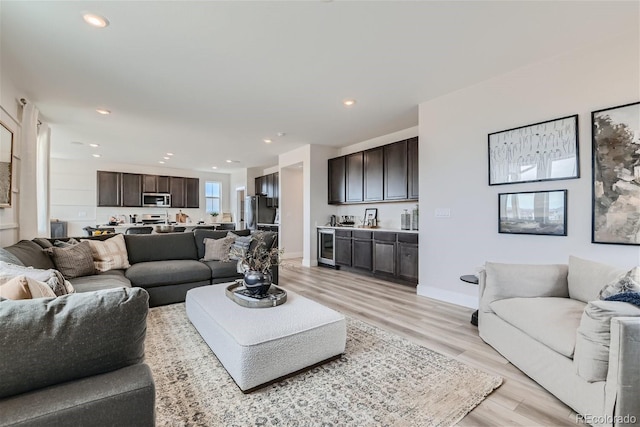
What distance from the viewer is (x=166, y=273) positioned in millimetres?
3445

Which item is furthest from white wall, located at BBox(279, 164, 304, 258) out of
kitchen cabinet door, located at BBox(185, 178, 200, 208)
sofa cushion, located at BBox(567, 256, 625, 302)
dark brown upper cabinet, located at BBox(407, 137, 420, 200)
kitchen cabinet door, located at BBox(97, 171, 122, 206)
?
sofa cushion, located at BBox(567, 256, 625, 302)

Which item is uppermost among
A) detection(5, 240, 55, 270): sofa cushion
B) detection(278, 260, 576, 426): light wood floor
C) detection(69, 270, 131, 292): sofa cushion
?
detection(5, 240, 55, 270): sofa cushion

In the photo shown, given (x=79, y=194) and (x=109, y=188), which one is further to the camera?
(x=109, y=188)

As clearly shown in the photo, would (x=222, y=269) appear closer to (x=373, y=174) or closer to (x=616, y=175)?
(x=373, y=174)

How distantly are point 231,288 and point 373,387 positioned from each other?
5.02 feet

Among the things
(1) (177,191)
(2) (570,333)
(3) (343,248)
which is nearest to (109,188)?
(1) (177,191)

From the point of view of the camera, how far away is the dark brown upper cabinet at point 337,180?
19.9ft

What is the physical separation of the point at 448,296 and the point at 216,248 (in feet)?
10.5

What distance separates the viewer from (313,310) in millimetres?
2256

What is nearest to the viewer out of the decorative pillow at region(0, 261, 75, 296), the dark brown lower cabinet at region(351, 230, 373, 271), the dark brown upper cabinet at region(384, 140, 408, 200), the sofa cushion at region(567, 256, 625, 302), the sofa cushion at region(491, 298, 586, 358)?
the decorative pillow at region(0, 261, 75, 296)

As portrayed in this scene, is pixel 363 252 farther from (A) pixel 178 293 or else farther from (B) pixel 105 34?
(B) pixel 105 34

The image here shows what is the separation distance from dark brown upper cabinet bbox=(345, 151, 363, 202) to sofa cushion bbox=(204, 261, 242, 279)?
2.80 m

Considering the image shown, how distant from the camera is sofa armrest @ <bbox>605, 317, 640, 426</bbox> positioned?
136 centimetres

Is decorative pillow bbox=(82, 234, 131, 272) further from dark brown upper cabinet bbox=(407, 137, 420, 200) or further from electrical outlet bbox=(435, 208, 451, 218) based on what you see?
dark brown upper cabinet bbox=(407, 137, 420, 200)
